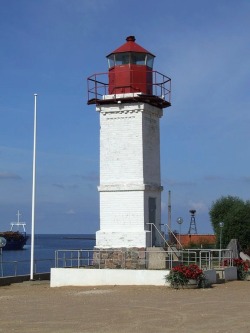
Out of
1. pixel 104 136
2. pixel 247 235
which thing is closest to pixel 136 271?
pixel 104 136

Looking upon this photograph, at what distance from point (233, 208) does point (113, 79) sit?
105 feet

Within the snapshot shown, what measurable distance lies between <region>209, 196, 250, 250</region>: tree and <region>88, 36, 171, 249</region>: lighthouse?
1003 inches

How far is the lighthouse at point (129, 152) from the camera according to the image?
25.5m

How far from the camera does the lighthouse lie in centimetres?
2555

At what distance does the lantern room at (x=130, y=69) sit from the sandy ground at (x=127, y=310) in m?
8.40

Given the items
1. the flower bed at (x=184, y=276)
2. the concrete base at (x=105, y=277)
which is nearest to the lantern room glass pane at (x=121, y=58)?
the concrete base at (x=105, y=277)

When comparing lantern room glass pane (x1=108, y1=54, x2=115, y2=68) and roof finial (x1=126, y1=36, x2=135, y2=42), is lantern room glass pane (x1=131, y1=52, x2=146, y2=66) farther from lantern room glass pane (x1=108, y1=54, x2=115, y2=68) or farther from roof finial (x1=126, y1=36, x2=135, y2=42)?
roof finial (x1=126, y1=36, x2=135, y2=42)

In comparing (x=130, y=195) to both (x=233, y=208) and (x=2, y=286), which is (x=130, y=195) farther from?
(x=233, y=208)

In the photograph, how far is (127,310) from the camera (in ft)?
53.3

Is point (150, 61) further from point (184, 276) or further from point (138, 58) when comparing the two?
point (184, 276)

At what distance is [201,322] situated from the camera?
14.1 meters

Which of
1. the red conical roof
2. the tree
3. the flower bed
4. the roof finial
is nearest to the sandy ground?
the flower bed

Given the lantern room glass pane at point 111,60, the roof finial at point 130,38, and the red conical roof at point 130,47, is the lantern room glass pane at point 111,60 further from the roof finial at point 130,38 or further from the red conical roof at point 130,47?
the roof finial at point 130,38

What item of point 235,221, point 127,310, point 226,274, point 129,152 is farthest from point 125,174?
point 235,221
